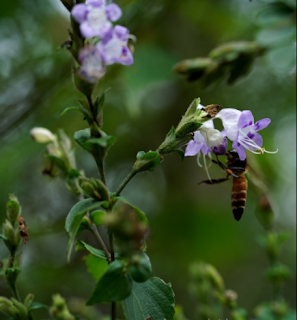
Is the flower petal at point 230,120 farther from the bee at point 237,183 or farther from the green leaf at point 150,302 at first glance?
the green leaf at point 150,302

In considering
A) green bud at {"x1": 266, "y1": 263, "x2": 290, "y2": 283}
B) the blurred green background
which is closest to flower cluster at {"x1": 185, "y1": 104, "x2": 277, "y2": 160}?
green bud at {"x1": 266, "y1": 263, "x2": 290, "y2": 283}

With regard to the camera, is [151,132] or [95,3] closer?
[95,3]

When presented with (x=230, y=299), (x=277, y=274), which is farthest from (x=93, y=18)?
(x=277, y=274)

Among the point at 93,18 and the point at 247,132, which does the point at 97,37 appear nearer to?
the point at 93,18

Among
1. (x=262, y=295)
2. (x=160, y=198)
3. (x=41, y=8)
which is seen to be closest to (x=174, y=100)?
(x=160, y=198)

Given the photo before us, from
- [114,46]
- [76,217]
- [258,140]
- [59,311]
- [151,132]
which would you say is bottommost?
[151,132]
